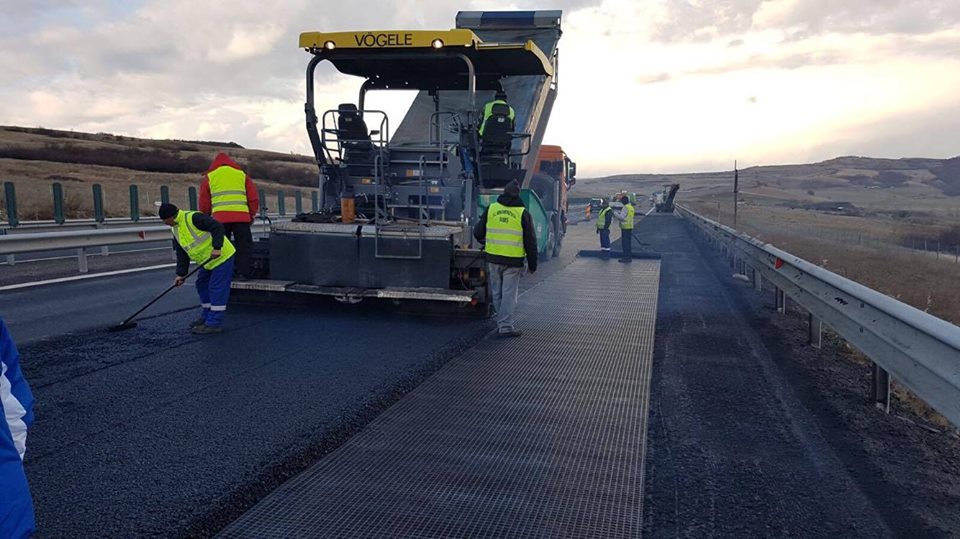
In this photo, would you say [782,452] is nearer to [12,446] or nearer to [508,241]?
[12,446]

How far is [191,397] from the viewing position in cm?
486

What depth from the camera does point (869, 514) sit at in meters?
3.30

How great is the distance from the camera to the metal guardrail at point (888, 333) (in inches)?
135

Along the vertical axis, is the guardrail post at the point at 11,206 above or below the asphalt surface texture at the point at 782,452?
above

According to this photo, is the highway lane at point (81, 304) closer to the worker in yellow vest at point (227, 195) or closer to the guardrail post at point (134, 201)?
the worker in yellow vest at point (227, 195)

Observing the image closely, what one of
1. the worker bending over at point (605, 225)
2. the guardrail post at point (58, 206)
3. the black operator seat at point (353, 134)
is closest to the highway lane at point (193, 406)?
the black operator seat at point (353, 134)

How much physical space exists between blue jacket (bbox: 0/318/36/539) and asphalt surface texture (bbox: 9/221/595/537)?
1164 millimetres

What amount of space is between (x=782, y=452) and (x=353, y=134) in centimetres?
634

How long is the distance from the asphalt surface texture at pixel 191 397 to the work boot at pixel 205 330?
80 millimetres

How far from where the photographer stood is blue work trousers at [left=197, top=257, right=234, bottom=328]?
6887 millimetres

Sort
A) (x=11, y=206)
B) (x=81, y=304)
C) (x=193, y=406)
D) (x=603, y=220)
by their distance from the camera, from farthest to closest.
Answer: (x=11, y=206) < (x=603, y=220) < (x=81, y=304) < (x=193, y=406)

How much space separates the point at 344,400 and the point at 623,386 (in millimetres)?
2010

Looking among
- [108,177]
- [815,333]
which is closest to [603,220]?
[815,333]

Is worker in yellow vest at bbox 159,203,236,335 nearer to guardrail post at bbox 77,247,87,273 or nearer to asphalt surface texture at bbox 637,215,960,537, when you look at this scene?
asphalt surface texture at bbox 637,215,960,537
